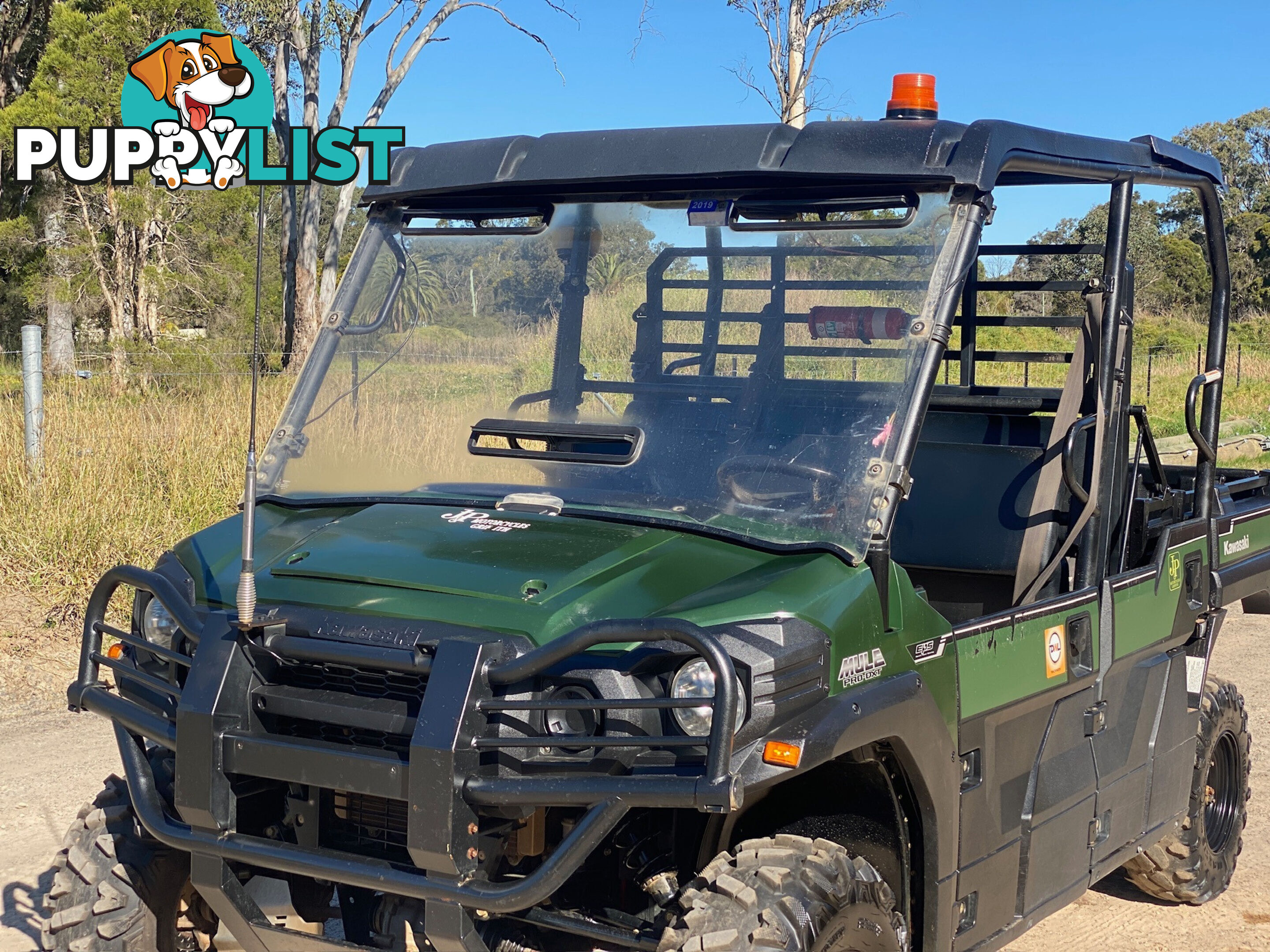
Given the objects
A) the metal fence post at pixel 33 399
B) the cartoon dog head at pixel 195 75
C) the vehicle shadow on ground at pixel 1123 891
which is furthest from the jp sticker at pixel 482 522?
the cartoon dog head at pixel 195 75

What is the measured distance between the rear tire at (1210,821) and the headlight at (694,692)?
250 cm

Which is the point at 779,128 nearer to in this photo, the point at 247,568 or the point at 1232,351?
the point at 247,568

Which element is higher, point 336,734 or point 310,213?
point 310,213

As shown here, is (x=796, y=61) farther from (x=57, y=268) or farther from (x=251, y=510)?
(x=251, y=510)

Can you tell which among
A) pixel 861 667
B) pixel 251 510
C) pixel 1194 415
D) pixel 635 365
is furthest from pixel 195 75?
pixel 861 667

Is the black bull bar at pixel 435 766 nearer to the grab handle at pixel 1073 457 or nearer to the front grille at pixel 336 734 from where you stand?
the front grille at pixel 336 734

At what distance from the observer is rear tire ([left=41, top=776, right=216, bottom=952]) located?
3.07 m

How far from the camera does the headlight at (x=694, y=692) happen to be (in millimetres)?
2549

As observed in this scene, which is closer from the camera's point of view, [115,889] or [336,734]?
[336,734]

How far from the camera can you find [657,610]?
269cm

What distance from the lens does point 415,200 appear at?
148 inches

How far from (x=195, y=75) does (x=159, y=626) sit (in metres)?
15.8

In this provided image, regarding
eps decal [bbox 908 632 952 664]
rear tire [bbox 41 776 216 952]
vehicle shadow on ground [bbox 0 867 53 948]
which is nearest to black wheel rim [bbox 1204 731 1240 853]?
eps decal [bbox 908 632 952 664]

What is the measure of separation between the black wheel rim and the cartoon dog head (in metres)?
14.1
